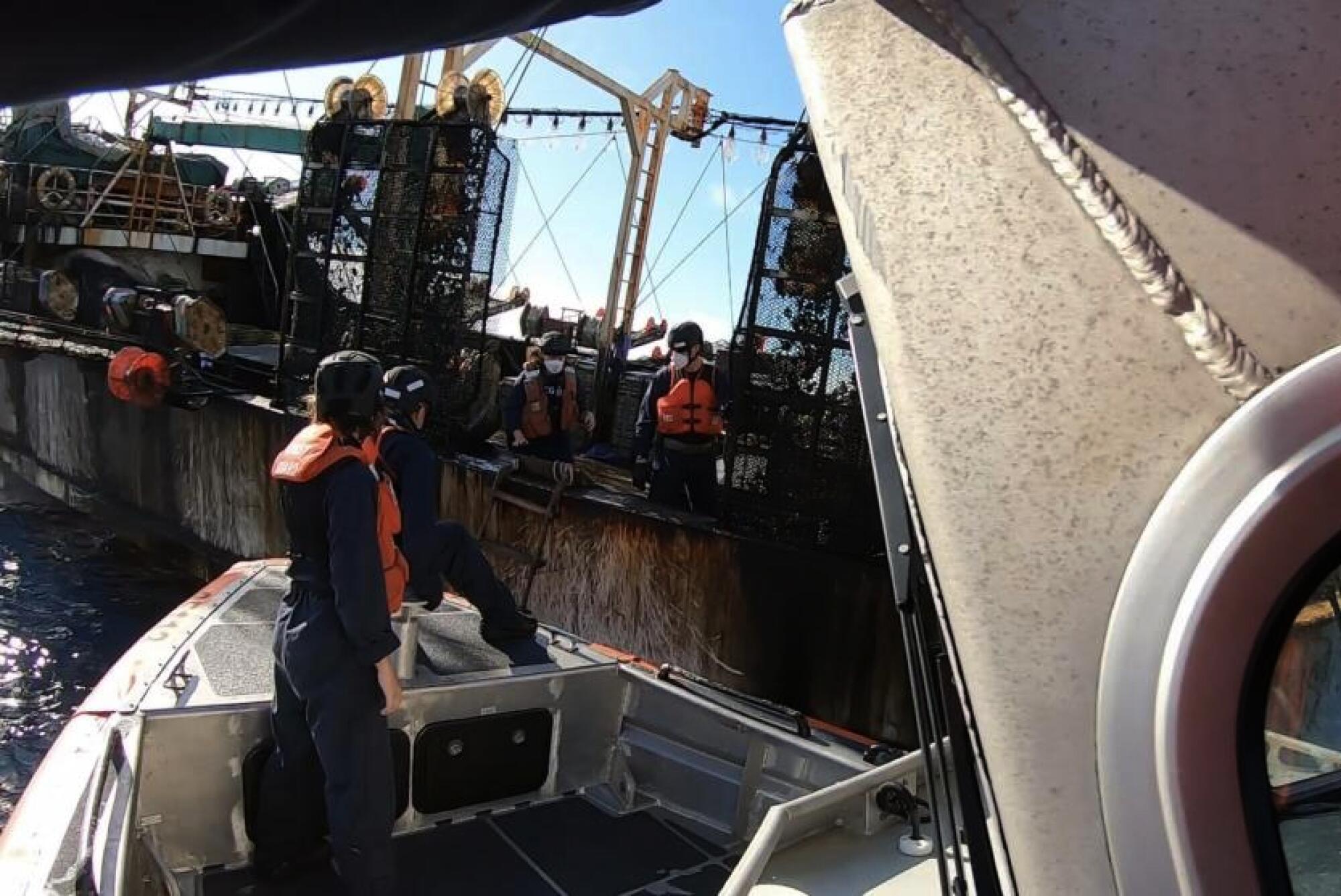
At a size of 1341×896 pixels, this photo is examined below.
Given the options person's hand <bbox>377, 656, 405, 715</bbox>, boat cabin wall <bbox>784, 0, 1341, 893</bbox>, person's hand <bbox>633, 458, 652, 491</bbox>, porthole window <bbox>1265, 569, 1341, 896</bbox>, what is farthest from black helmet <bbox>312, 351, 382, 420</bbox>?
person's hand <bbox>633, 458, 652, 491</bbox>

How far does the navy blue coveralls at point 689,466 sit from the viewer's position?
786 cm

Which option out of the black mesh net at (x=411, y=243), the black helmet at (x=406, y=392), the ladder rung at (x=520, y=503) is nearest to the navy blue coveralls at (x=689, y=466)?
the ladder rung at (x=520, y=503)

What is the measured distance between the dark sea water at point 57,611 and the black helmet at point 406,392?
4.34m

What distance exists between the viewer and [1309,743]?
3.49 feet

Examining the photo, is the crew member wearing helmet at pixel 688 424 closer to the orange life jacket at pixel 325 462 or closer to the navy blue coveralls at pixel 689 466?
the navy blue coveralls at pixel 689 466

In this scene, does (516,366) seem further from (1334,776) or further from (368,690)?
(1334,776)

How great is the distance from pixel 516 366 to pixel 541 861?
894 centimetres

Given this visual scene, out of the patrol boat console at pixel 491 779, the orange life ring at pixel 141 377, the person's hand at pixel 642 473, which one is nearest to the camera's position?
the patrol boat console at pixel 491 779

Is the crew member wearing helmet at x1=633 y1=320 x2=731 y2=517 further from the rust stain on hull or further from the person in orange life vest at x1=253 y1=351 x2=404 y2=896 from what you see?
the person in orange life vest at x1=253 y1=351 x2=404 y2=896

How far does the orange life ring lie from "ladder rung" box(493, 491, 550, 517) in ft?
16.8

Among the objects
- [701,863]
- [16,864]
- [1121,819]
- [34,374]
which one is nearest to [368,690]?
[16,864]

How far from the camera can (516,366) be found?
12656 mm

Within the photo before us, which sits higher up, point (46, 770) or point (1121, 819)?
point (1121, 819)

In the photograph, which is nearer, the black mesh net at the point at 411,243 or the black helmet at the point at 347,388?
the black helmet at the point at 347,388
